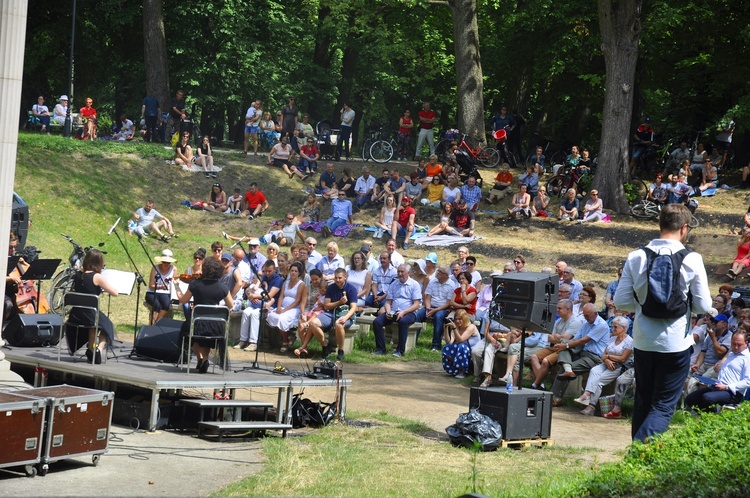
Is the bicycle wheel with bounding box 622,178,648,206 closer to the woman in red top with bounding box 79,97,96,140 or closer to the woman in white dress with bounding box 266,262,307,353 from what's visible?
the woman in white dress with bounding box 266,262,307,353

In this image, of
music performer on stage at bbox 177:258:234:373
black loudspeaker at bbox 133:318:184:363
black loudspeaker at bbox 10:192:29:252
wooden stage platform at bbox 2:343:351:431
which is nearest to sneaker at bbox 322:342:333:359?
wooden stage platform at bbox 2:343:351:431

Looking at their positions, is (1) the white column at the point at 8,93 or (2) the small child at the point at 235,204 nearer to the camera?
(1) the white column at the point at 8,93

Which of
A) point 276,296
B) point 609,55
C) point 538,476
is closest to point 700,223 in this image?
point 609,55

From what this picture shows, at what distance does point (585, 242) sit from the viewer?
23.2 m

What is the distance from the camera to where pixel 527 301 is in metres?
10.5

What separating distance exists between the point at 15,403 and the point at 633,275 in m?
4.57

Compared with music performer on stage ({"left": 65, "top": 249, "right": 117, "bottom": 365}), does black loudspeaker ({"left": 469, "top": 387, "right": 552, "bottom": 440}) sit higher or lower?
lower

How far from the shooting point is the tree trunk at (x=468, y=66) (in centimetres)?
2895

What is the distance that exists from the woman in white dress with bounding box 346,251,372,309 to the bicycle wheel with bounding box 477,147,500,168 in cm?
1222

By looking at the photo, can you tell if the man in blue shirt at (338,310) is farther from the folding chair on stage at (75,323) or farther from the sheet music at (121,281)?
the folding chair on stage at (75,323)

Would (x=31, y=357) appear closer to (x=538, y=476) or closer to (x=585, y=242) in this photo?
(x=538, y=476)

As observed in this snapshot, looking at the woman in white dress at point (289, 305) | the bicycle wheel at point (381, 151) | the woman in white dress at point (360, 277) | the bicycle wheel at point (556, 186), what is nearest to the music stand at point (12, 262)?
the woman in white dress at point (289, 305)

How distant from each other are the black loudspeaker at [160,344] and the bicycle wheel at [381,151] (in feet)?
60.6

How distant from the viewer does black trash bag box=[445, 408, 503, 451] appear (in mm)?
9758
